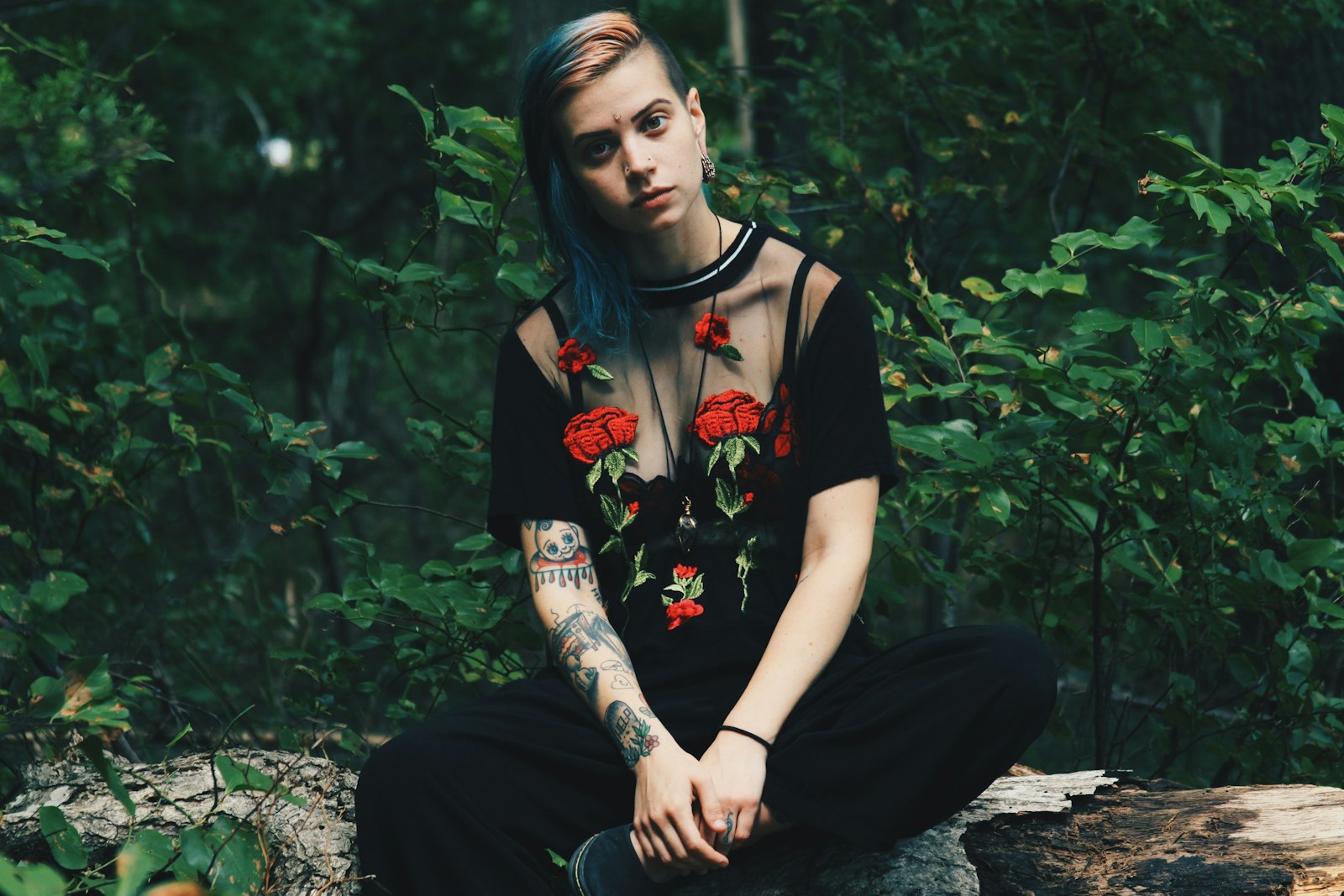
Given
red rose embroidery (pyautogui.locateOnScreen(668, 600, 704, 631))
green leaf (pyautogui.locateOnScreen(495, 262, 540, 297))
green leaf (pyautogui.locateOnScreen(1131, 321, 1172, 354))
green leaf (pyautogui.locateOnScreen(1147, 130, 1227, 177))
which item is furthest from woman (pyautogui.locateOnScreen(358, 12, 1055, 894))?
green leaf (pyautogui.locateOnScreen(1147, 130, 1227, 177))

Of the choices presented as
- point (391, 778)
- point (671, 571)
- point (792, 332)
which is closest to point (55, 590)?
point (391, 778)

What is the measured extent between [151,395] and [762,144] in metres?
3.68

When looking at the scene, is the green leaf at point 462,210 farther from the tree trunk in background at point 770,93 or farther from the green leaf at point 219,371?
the tree trunk in background at point 770,93

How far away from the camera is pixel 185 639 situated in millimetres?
4172

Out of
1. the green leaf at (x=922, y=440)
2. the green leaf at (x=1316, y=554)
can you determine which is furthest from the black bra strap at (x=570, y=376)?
the green leaf at (x=1316, y=554)

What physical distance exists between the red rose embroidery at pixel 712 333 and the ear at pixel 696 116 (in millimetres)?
368

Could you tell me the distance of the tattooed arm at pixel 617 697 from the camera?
2.12 m

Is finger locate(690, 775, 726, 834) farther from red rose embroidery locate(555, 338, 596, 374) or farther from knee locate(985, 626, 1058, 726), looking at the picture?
red rose embroidery locate(555, 338, 596, 374)

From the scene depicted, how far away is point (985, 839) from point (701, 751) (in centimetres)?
57

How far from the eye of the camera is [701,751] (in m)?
2.35

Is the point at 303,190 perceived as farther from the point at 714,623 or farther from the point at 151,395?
the point at 714,623

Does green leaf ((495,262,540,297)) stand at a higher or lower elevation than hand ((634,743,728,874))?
higher

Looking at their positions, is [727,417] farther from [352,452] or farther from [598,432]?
[352,452]

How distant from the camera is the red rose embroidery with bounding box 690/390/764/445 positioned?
254 centimetres
